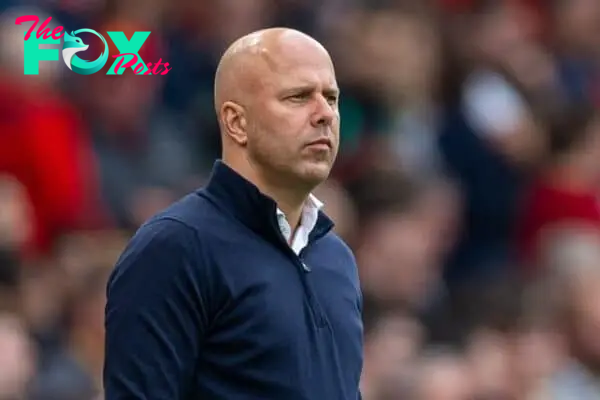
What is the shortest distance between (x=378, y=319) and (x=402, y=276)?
12.8 inches

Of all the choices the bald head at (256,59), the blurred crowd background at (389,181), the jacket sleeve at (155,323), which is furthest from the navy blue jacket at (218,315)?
the blurred crowd background at (389,181)

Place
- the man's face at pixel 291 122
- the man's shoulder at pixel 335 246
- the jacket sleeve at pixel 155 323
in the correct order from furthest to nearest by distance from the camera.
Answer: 1. the man's shoulder at pixel 335 246
2. the man's face at pixel 291 122
3. the jacket sleeve at pixel 155 323

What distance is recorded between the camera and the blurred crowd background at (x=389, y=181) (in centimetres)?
573

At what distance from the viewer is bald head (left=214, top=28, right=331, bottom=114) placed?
10.3 feet

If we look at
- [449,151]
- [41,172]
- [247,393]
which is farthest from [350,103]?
[247,393]

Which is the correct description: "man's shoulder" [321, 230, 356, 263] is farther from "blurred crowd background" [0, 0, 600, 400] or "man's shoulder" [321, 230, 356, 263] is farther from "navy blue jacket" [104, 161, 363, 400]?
"blurred crowd background" [0, 0, 600, 400]

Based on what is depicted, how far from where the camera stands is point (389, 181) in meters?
A: 6.97

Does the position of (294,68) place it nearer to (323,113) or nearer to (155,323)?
(323,113)

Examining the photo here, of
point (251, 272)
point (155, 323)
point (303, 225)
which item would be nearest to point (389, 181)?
point (303, 225)

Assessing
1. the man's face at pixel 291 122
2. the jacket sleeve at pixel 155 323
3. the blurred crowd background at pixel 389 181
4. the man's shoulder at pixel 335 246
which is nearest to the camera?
the jacket sleeve at pixel 155 323

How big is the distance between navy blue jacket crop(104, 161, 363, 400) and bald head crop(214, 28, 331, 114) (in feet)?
0.57

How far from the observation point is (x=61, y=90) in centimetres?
671

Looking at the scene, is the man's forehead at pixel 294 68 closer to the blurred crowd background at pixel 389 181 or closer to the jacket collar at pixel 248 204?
the jacket collar at pixel 248 204

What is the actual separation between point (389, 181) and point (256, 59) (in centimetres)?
387
